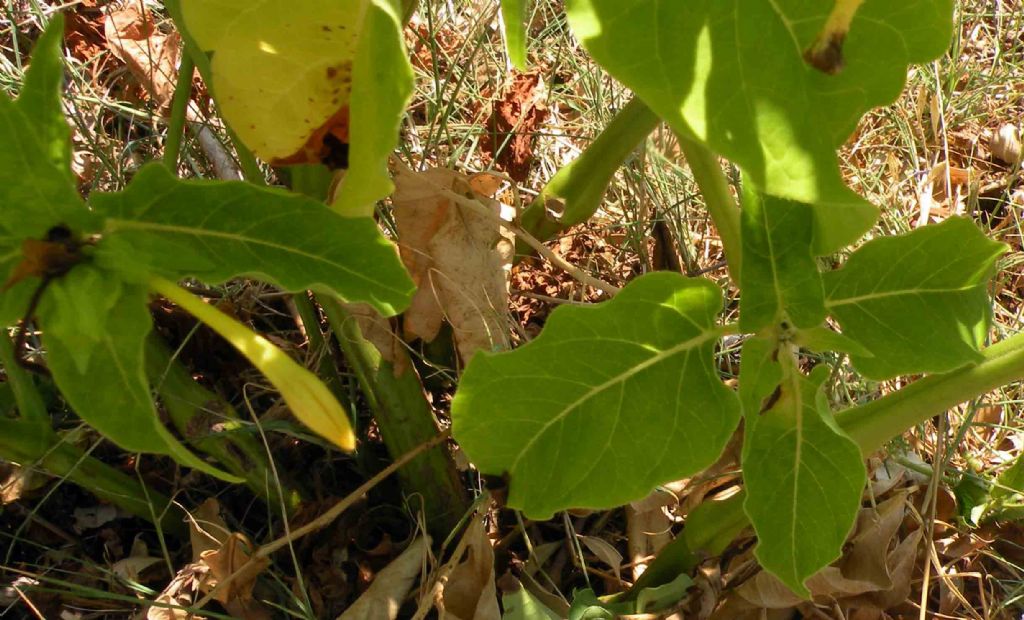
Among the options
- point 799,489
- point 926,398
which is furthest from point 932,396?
point 799,489

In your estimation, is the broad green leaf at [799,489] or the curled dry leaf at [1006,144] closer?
the broad green leaf at [799,489]

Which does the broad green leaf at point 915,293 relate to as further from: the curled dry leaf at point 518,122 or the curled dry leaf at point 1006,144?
the curled dry leaf at point 1006,144

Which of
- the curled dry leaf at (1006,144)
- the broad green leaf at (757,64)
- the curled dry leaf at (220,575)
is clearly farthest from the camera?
the curled dry leaf at (1006,144)

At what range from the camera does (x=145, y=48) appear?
1.58m

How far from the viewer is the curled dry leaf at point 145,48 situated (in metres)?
1.54

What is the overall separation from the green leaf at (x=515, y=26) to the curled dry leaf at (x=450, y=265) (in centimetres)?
37

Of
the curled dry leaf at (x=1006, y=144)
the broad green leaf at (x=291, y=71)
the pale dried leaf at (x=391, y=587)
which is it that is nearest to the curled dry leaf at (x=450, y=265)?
the pale dried leaf at (x=391, y=587)

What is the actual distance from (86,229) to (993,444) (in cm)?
127

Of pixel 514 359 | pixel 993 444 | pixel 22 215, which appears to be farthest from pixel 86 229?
pixel 993 444

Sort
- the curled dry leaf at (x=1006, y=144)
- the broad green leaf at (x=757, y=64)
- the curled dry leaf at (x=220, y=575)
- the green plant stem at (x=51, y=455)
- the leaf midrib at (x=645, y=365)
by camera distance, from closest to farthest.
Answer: the broad green leaf at (x=757, y=64) → the leaf midrib at (x=645, y=365) → the green plant stem at (x=51, y=455) → the curled dry leaf at (x=220, y=575) → the curled dry leaf at (x=1006, y=144)

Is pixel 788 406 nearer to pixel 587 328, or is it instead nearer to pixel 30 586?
pixel 587 328

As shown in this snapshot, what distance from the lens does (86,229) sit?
70 centimetres

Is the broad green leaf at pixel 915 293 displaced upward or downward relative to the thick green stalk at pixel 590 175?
downward

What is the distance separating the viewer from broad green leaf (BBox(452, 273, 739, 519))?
81 centimetres
